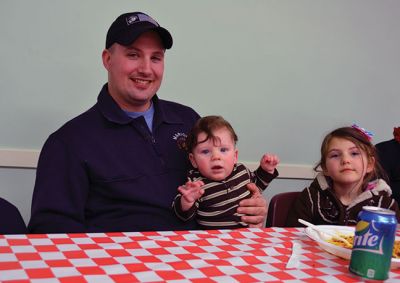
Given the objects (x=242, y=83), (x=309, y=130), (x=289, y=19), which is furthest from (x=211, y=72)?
(x=309, y=130)

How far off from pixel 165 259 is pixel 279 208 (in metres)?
0.98

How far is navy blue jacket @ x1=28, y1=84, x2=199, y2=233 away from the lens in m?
1.66

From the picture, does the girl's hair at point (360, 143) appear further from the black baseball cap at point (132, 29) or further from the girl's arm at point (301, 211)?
the black baseball cap at point (132, 29)

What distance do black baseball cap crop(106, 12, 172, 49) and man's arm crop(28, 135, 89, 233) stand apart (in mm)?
482

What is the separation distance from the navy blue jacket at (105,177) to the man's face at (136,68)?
8 centimetres

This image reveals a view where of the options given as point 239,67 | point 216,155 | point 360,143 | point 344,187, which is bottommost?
point 344,187

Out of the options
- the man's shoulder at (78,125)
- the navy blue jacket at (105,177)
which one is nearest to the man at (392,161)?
the navy blue jacket at (105,177)

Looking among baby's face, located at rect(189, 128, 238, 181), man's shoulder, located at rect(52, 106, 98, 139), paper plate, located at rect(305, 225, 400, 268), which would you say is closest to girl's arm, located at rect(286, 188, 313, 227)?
baby's face, located at rect(189, 128, 238, 181)

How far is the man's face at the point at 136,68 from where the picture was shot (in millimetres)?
1879

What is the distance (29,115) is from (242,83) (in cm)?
123

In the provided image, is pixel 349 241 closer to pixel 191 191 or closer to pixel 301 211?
pixel 191 191

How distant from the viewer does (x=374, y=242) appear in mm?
1004

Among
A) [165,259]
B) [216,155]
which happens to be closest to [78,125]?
[216,155]

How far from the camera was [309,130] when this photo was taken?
9.80 ft
